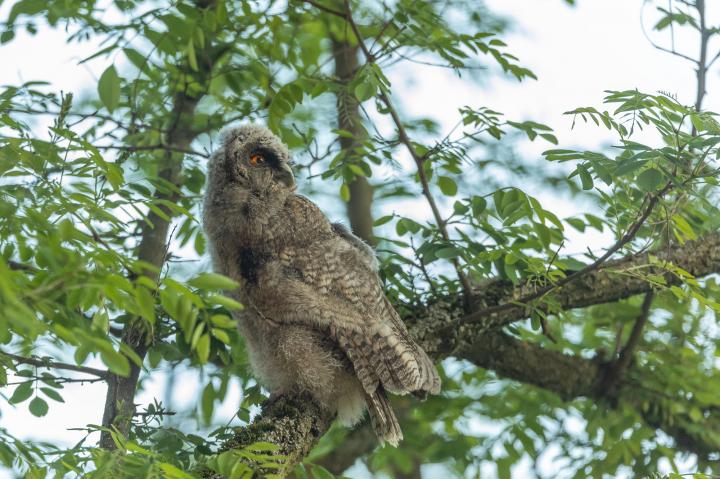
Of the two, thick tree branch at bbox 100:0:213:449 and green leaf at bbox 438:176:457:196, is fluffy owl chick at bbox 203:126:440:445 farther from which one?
green leaf at bbox 438:176:457:196

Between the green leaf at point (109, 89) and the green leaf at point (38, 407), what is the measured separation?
100cm

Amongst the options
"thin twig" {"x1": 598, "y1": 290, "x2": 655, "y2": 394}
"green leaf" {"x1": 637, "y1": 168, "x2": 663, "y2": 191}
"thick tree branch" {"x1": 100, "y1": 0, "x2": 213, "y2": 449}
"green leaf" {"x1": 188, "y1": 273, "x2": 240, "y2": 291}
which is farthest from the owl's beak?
"thin twig" {"x1": 598, "y1": 290, "x2": 655, "y2": 394}

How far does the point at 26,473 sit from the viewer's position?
196cm

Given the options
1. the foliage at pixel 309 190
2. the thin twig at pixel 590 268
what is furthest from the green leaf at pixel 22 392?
the thin twig at pixel 590 268

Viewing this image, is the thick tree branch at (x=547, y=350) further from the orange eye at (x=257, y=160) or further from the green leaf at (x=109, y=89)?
the green leaf at (x=109, y=89)

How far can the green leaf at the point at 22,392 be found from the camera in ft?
8.51

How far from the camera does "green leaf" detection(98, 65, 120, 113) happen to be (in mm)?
2396

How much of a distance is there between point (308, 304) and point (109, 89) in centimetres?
110

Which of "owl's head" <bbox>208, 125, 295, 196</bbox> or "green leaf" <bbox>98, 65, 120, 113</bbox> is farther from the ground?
"owl's head" <bbox>208, 125, 295, 196</bbox>

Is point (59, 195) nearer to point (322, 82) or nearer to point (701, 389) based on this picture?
point (322, 82)

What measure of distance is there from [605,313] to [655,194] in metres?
1.82

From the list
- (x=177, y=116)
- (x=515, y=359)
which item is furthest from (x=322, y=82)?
(x=515, y=359)

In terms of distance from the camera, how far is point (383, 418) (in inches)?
121

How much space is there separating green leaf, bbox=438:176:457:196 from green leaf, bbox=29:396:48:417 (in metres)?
1.78
